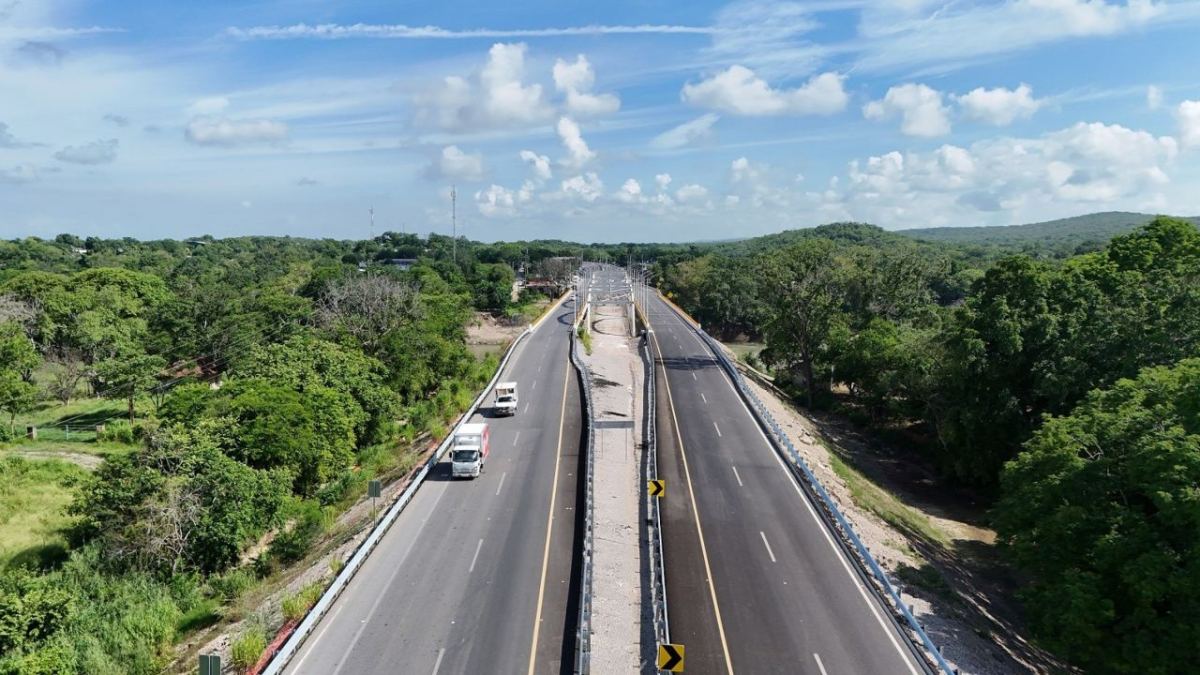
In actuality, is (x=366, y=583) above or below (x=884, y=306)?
below

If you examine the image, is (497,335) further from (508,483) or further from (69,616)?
(69,616)

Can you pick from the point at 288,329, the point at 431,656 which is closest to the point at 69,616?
the point at 431,656

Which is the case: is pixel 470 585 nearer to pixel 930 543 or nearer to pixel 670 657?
pixel 670 657

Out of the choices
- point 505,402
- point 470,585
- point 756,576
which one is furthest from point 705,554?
point 505,402

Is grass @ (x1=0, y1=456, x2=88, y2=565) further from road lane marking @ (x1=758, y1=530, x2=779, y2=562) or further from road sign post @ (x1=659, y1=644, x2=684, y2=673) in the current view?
road sign post @ (x1=659, y1=644, x2=684, y2=673)

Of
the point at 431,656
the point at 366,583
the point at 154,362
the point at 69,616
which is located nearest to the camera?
the point at 431,656
